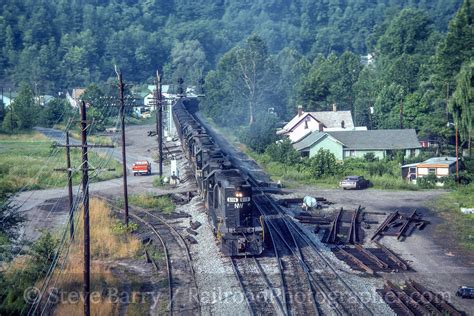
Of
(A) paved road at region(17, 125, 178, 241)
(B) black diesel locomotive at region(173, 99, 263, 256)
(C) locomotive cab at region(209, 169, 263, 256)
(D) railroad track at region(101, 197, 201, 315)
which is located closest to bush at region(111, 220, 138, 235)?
(D) railroad track at region(101, 197, 201, 315)

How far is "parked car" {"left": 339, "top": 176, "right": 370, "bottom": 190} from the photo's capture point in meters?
39.3

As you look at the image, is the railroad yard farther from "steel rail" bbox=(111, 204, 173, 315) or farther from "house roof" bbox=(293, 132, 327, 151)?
"house roof" bbox=(293, 132, 327, 151)

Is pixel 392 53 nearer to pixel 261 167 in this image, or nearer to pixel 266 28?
pixel 261 167

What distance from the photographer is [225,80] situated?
79375mm

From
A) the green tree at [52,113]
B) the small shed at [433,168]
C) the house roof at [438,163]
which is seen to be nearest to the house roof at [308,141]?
the small shed at [433,168]

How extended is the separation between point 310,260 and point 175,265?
487 centimetres

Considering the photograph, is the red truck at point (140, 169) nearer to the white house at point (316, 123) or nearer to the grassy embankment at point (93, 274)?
the grassy embankment at point (93, 274)

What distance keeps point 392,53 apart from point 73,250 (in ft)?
237

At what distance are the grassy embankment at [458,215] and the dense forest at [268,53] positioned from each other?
17.2ft

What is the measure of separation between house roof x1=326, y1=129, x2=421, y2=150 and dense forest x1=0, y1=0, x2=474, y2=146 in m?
2.36

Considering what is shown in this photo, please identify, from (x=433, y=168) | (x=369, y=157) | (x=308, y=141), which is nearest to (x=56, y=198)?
(x=308, y=141)

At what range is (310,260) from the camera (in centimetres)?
2312

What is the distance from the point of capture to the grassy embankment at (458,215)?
27.1 m

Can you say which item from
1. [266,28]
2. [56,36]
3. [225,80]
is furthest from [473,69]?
[266,28]
